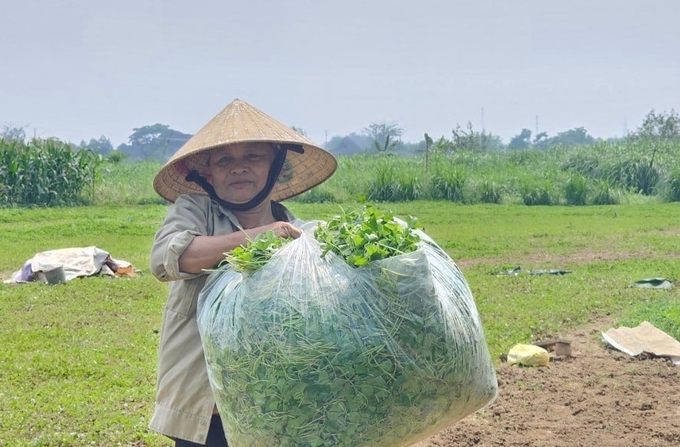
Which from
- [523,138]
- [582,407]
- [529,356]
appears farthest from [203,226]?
[523,138]

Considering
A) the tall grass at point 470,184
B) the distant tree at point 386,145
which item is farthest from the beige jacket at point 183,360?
the distant tree at point 386,145

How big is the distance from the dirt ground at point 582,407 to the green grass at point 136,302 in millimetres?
765

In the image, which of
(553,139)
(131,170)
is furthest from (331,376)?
(553,139)

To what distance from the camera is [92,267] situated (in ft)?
33.1

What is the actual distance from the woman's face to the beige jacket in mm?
125

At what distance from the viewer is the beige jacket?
8.50 ft

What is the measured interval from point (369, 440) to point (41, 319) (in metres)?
6.64

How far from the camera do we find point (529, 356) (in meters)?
6.16

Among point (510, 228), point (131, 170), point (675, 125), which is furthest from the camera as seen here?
point (675, 125)

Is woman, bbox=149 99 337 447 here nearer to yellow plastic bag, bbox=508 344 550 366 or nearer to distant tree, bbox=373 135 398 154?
yellow plastic bag, bbox=508 344 550 366

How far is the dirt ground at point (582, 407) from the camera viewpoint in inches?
184

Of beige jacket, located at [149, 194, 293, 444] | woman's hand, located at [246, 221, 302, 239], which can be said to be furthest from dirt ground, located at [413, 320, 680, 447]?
woman's hand, located at [246, 221, 302, 239]

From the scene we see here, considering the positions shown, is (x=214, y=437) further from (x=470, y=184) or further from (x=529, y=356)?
(x=470, y=184)

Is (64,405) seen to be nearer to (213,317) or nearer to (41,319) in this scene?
(41,319)
